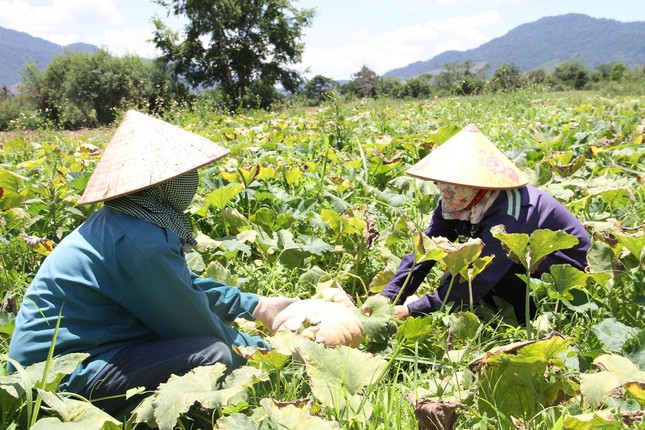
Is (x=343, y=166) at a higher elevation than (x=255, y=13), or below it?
below

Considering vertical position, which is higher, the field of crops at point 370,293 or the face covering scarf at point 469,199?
the face covering scarf at point 469,199

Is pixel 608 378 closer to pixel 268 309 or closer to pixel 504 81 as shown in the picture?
pixel 268 309

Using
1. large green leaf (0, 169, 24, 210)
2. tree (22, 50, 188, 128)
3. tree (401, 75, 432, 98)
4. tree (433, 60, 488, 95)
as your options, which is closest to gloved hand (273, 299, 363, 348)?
A: large green leaf (0, 169, 24, 210)

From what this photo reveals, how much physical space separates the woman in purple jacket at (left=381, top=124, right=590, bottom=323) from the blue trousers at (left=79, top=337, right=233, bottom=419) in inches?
30.8

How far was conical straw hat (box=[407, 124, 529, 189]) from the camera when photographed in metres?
2.12

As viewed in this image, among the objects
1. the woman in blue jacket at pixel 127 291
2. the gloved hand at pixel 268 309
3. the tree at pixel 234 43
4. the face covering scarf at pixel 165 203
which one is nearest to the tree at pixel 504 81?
the gloved hand at pixel 268 309

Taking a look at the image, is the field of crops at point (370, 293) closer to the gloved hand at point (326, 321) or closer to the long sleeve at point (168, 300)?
the gloved hand at point (326, 321)

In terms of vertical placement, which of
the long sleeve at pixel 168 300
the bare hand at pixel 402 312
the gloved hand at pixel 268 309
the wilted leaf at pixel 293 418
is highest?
the long sleeve at pixel 168 300

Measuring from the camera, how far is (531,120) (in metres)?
6.51

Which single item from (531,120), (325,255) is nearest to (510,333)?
(325,255)

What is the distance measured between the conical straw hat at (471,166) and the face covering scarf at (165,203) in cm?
86

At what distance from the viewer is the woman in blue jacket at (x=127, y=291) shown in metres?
1.57

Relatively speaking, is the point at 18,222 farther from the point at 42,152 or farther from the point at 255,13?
the point at 255,13

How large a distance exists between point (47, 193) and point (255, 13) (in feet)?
84.2
